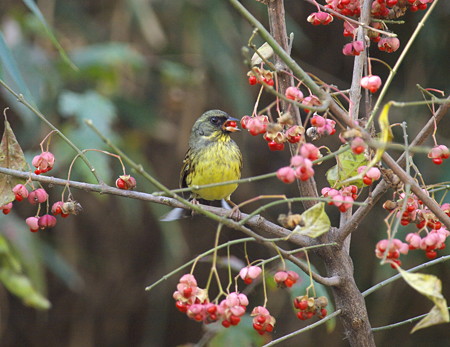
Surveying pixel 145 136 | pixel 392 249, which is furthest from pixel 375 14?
pixel 145 136

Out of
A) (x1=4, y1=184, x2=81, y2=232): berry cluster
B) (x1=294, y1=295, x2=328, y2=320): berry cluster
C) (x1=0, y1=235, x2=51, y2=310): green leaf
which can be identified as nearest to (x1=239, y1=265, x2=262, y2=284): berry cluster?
(x1=294, y1=295, x2=328, y2=320): berry cluster

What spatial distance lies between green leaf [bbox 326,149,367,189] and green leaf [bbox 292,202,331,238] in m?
0.26

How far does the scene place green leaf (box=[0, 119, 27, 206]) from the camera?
1745 millimetres

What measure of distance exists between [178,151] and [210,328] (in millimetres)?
2090

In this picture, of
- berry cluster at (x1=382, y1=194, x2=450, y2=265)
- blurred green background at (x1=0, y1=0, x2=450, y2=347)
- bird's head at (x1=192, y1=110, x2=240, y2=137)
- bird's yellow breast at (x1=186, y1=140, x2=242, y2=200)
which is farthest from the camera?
blurred green background at (x1=0, y1=0, x2=450, y2=347)

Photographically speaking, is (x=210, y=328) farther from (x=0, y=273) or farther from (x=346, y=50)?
(x=346, y=50)

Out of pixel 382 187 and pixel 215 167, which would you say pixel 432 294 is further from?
pixel 215 167

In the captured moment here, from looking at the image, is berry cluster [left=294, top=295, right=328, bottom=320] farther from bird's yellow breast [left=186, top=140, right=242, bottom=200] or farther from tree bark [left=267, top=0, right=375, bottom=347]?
bird's yellow breast [left=186, top=140, right=242, bottom=200]

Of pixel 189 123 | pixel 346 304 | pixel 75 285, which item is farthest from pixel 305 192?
pixel 75 285

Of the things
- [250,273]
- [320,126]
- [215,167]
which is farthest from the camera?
[215,167]

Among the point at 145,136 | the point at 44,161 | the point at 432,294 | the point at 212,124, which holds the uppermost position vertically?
the point at 145,136

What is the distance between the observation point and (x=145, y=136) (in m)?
4.91

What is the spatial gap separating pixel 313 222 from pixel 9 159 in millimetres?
864

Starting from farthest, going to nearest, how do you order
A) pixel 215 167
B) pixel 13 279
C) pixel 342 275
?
pixel 215 167
pixel 13 279
pixel 342 275
